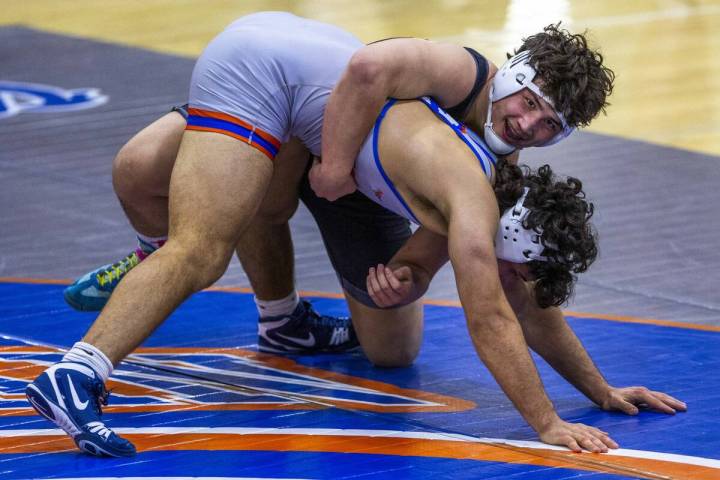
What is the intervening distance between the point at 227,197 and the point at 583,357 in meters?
1.08

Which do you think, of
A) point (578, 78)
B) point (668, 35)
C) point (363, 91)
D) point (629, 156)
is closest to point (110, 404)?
point (363, 91)

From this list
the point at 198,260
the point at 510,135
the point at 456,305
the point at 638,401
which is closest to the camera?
the point at 198,260

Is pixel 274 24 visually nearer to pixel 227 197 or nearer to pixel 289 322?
pixel 227 197

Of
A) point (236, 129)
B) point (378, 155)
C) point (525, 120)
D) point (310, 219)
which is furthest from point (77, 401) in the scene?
point (310, 219)

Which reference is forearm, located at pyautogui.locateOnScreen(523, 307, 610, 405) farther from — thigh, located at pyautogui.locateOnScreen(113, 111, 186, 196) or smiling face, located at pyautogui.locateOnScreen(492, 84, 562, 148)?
thigh, located at pyautogui.locateOnScreen(113, 111, 186, 196)

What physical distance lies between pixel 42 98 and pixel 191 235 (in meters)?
5.66

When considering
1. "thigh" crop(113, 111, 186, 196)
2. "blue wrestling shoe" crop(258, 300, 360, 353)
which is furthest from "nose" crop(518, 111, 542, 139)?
"blue wrestling shoe" crop(258, 300, 360, 353)

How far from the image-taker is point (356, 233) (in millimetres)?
4762

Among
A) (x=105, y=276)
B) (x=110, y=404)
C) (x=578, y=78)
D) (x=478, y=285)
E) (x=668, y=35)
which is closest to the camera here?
(x=478, y=285)

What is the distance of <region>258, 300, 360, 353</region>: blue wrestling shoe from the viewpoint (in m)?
4.89

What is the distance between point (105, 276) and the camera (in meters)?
4.84

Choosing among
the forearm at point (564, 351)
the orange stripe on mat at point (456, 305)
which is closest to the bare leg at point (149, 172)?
the orange stripe on mat at point (456, 305)

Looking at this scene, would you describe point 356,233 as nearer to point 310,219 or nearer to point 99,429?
point 99,429

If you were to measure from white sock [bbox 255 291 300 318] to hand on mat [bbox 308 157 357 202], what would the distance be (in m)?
0.66
